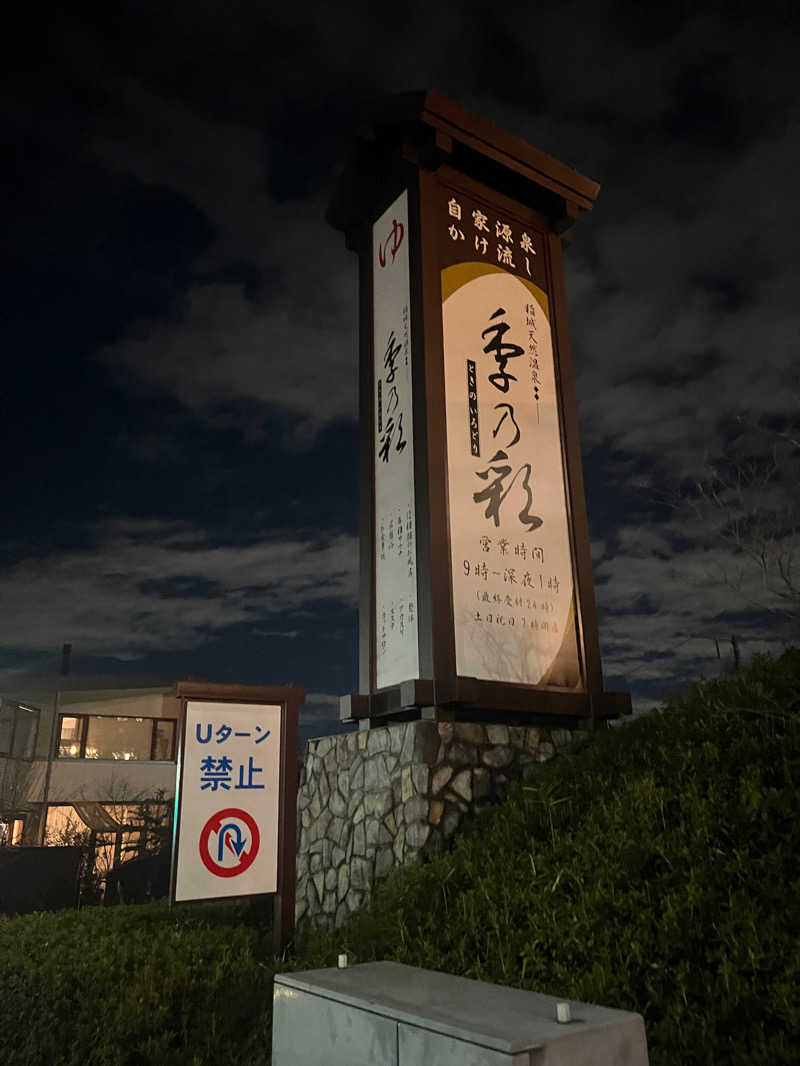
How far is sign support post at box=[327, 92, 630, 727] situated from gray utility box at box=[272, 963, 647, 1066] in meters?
4.73

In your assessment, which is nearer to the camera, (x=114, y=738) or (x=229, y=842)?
(x=229, y=842)

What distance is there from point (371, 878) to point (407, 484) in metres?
4.41

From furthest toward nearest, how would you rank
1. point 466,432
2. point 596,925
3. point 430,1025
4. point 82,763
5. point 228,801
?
point 82,763 → point 466,432 → point 228,801 → point 596,925 → point 430,1025

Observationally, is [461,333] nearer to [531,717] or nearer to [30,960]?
[531,717]

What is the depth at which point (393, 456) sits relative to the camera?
9945 mm

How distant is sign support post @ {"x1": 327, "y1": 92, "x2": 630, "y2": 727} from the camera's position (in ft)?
29.5

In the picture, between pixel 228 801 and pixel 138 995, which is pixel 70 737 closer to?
pixel 228 801

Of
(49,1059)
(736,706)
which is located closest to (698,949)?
(736,706)

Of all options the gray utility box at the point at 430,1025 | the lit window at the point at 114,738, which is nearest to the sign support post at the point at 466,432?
the gray utility box at the point at 430,1025

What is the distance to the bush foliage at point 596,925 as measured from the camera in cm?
450

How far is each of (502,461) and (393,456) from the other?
1368mm

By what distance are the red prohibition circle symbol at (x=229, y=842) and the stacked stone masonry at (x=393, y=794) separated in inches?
43.1

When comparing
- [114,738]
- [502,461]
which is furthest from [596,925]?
[114,738]

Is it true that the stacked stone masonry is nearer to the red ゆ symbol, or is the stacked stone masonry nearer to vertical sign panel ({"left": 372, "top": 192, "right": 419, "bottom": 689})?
vertical sign panel ({"left": 372, "top": 192, "right": 419, "bottom": 689})
